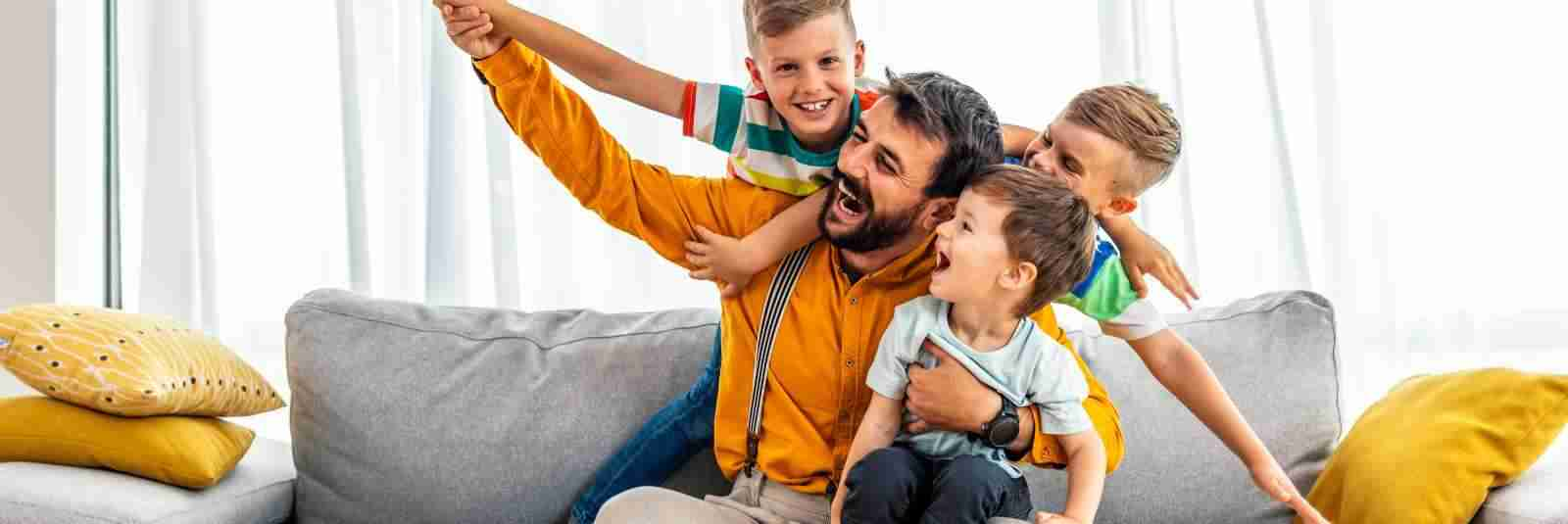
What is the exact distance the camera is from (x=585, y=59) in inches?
74.4

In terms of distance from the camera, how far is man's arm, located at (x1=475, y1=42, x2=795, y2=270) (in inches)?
73.3

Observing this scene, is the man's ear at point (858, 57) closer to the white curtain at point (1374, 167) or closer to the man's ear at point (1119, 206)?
the man's ear at point (1119, 206)

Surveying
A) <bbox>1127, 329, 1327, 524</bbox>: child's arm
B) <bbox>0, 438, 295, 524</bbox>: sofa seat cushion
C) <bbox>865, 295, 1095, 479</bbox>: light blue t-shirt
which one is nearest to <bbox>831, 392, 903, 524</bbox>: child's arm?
<bbox>865, 295, 1095, 479</bbox>: light blue t-shirt

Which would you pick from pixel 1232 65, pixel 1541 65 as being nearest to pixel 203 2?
pixel 1232 65

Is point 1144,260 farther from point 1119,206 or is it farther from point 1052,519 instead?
point 1052,519

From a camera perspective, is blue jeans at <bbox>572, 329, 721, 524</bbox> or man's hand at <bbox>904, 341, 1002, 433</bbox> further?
blue jeans at <bbox>572, 329, 721, 524</bbox>

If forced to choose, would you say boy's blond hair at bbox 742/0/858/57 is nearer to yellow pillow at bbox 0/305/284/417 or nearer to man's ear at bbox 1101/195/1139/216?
man's ear at bbox 1101/195/1139/216

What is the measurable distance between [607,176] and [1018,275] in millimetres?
638

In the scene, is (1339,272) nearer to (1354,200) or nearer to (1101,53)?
(1354,200)

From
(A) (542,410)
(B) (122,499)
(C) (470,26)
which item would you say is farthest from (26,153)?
(C) (470,26)

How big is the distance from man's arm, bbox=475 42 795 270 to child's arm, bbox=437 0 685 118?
28 millimetres

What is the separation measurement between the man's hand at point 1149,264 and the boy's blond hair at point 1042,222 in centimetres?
16

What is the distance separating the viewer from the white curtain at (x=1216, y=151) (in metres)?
2.93

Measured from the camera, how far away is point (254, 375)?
→ 2.19 metres
